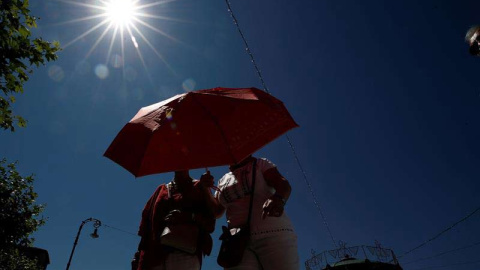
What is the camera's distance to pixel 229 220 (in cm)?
254

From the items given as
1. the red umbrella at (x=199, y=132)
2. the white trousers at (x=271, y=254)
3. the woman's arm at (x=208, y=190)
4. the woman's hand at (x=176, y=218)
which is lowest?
the white trousers at (x=271, y=254)

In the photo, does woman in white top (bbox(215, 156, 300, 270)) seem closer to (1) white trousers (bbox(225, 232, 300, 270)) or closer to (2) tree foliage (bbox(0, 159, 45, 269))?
(1) white trousers (bbox(225, 232, 300, 270))

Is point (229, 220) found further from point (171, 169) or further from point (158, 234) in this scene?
point (171, 169)

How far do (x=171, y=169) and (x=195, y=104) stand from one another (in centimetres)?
53

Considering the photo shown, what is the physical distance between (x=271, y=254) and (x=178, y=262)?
2.51 ft

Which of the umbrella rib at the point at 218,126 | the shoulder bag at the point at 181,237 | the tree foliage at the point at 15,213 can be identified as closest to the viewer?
the umbrella rib at the point at 218,126

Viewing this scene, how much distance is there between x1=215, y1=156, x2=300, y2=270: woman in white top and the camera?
7.23 ft

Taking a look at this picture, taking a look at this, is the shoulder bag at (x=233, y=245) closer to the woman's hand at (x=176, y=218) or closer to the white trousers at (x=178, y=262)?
the white trousers at (x=178, y=262)

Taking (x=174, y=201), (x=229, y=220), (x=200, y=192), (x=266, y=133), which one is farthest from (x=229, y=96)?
(x=229, y=220)

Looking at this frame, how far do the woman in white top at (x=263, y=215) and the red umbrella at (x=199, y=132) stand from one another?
24.6 inches

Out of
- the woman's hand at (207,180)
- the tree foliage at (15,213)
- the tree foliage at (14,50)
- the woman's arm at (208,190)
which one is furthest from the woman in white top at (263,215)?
the tree foliage at (15,213)

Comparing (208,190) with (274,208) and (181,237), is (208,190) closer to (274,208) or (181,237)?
(181,237)

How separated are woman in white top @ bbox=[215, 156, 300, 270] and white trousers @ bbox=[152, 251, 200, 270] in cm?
39

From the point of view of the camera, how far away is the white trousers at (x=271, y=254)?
2.20 m
